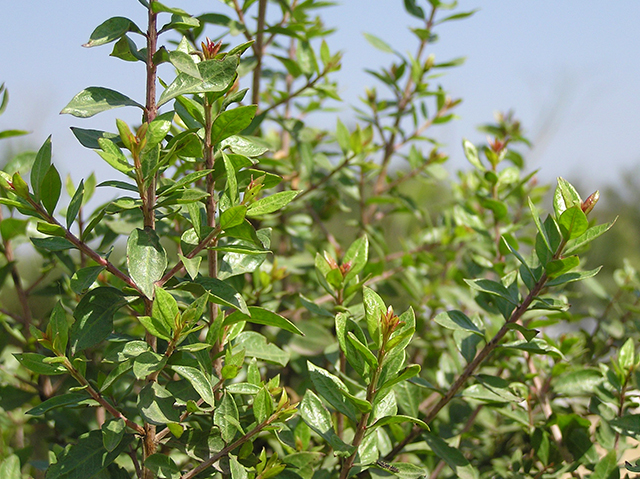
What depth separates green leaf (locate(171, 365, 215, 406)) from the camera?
71 centimetres

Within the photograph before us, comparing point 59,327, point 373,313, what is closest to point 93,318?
point 59,327

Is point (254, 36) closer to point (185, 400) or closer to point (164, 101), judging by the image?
point (164, 101)

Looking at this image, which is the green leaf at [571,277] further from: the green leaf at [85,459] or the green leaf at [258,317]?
the green leaf at [85,459]

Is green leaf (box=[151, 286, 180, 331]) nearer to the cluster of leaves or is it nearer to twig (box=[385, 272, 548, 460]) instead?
the cluster of leaves

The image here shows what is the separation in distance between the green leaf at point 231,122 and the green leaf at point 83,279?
23cm

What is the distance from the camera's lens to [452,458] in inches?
38.6

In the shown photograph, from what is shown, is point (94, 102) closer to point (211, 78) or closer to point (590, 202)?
point (211, 78)

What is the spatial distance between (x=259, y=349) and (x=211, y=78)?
436mm

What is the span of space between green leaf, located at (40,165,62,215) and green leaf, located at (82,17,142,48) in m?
0.17

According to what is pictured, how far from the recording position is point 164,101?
72 centimetres

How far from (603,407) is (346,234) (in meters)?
2.52

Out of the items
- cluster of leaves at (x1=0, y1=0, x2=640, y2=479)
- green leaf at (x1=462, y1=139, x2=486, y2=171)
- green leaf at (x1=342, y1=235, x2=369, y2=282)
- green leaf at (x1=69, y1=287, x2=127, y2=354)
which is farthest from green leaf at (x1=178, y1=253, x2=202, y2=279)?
green leaf at (x1=462, y1=139, x2=486, y2=171)

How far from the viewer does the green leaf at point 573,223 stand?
803 mm

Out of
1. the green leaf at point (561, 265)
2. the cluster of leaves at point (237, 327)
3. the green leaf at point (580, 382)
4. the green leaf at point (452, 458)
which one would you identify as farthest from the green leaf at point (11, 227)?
the green leaf at point (580, 382)
